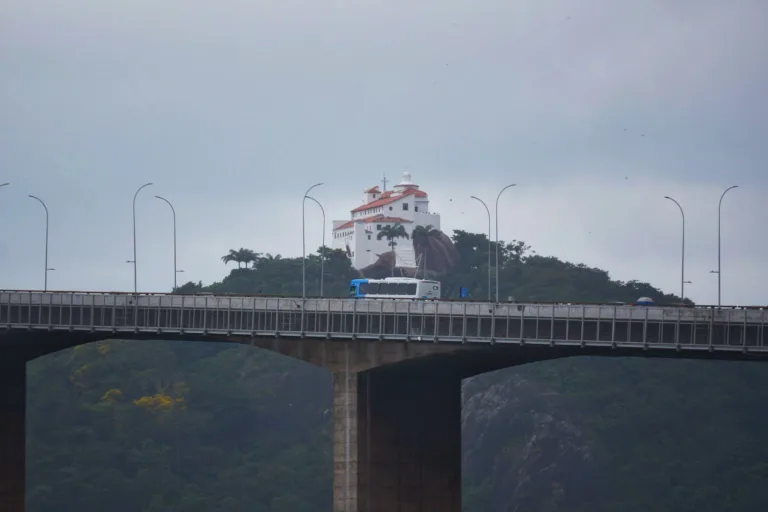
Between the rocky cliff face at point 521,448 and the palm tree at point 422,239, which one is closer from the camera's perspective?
the rocky cliff face at point 521,448

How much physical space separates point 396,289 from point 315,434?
172 ft

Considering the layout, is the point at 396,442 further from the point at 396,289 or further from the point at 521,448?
the point at 521,448

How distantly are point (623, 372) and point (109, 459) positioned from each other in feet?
204

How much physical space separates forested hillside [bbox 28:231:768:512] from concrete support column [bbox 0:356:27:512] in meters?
26.7

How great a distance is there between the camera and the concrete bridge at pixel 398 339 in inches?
2719

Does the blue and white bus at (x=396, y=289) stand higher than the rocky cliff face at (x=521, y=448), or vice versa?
the blue and white bus at (x=396, y=289)

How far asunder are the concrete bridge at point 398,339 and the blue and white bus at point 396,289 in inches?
422

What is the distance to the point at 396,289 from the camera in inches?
3765

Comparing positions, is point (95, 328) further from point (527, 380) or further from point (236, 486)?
point (527, 380)

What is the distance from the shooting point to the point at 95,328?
288ft

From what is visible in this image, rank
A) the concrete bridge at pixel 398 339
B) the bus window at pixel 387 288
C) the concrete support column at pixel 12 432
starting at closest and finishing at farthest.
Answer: the concrete bridge at pixel 398 339
the bus window at pixel 387 288
the concrete support column at pixel 12 432

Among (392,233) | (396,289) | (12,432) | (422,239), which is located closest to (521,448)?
(396,289)

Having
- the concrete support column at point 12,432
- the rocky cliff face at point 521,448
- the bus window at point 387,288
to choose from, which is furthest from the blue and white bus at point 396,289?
the rocky cliff face at point 521,448

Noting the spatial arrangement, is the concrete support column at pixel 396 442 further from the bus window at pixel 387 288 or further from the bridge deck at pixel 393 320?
the bus window at pixel 387 288
